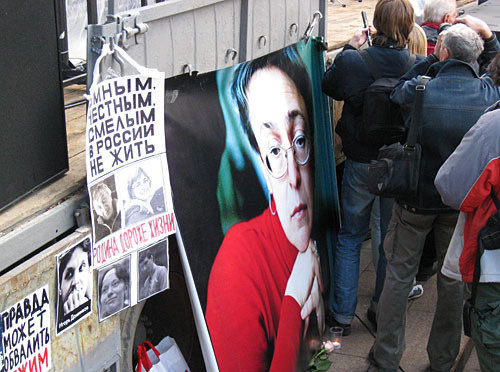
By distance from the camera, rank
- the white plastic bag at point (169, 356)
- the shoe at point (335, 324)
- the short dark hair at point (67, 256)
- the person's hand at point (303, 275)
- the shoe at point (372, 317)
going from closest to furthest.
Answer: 1. the short dark hair at point (67, 256)
2. the white plastic bag at point (169, 356)
3. the person's hand at point (303, 275)
4. the shoe at point (335, 324)
5. the shoe at point (372, 317)

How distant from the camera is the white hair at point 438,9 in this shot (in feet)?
17.4

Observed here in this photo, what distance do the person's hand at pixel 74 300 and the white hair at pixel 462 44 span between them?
2.37 m

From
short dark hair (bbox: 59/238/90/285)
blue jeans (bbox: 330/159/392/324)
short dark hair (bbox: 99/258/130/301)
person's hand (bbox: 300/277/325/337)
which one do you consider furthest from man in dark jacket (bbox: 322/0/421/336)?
short dark hair (bbox: 59/238/90/285)

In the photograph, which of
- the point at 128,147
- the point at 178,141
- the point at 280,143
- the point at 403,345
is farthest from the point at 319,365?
the point at 128,147

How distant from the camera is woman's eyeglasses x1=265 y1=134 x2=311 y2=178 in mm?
3824

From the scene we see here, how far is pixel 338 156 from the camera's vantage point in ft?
17.8

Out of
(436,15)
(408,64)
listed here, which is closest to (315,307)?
(408,64)

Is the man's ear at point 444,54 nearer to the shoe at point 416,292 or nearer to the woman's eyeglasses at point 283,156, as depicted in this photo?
the woman's eyeglasses at point 283,156

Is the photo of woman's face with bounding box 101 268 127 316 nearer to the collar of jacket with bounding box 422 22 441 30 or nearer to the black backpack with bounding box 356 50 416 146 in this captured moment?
the black backpack with bounding box 356 50 416 146

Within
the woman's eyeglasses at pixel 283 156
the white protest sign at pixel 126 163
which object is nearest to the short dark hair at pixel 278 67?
the woman's eyeglasses at pixel 283 156

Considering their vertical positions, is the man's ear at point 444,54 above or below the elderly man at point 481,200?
above

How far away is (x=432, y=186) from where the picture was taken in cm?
398

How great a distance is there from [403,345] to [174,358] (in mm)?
1705

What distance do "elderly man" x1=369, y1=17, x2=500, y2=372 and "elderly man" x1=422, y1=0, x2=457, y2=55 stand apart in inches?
30.5
